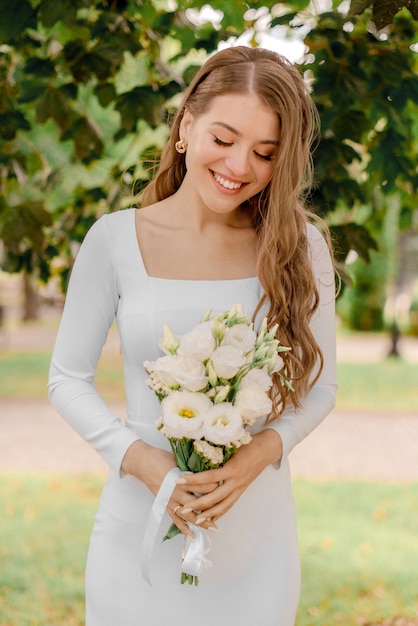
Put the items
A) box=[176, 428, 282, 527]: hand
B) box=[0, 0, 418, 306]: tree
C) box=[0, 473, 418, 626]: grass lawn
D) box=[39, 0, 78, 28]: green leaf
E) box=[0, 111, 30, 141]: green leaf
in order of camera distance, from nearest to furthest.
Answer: box=[176, 428, 282, 527]: hand → box=[39, 0, 78, 28]: green leaf → box=[0, 0, 418, 306]: tree → box=[0, 111, 30, 141]: green leaf → box=[0, 473, 418, 626]: grass lawn

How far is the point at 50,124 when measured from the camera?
4.95 m

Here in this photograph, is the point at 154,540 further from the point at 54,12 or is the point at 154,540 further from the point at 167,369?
the point at 54,12

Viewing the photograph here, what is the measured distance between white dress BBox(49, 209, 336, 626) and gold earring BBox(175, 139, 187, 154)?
0.29 meters

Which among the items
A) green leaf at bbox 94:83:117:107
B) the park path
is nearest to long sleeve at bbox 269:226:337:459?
green leaf at bbox 94:83:117:107

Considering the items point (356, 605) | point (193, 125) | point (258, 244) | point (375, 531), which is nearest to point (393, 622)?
point (356, 605)

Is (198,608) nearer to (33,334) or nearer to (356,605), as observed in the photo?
(356,605)

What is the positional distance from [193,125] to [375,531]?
516 cm

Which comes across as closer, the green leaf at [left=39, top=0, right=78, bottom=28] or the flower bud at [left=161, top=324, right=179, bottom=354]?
the flower bud at [left=161, top=324, right=179, bottom=354]

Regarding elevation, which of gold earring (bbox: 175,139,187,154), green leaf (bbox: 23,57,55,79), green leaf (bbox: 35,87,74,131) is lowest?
gold earring (bbox: 175,139,187,154)

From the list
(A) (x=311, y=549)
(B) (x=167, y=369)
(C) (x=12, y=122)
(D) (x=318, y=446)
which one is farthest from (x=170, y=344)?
(D) (x=318, y=446)

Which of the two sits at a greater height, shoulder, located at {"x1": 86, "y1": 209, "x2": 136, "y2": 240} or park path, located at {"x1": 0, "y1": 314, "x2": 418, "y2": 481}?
shoulder, located at {"x1": 86, "y1": 209, "x2": 136, "y2": 240}

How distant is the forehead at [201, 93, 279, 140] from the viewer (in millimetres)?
2055

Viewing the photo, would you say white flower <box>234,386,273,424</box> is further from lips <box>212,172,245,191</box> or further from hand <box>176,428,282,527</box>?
lips <box>212,172,245,191</box>

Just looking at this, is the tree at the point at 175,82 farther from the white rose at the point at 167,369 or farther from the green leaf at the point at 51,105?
the white rose at the point at 167,369
